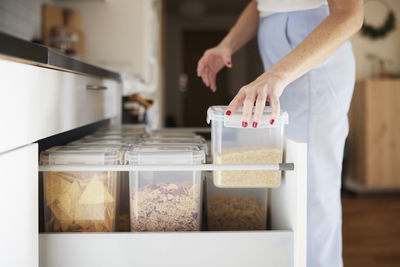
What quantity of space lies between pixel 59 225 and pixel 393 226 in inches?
106

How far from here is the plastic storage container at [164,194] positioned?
2.75ft

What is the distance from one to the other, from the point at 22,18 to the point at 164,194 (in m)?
1.62

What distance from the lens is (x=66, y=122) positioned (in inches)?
35.8

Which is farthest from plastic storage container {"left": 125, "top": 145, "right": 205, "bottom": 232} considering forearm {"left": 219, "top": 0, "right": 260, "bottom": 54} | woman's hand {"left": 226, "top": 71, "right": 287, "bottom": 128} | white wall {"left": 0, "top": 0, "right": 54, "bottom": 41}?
white wall {"left": 0, "top": 0, "right": 54, "bottom": 41}

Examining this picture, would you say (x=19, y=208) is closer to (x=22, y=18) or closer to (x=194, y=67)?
(x=22, y=18)

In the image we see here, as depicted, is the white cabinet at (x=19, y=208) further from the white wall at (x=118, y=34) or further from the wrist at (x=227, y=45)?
the white wall at (x=118, y=34)

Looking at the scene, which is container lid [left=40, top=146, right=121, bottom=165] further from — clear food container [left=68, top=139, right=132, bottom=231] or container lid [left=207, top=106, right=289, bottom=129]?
container lid [left=207, top=106, right=289, bottom=129]

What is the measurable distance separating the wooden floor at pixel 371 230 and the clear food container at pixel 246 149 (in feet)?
5.54

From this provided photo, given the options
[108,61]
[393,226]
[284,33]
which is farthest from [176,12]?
[284,33]

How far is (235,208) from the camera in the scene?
919 millimetres

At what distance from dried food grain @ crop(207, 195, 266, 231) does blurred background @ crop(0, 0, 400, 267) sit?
1062mm

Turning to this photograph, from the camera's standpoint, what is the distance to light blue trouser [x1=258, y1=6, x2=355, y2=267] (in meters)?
1.02

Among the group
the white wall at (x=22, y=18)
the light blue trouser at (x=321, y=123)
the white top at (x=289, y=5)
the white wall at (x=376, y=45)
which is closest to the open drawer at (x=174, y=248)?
the light blue trouser at (x=321, y=123)

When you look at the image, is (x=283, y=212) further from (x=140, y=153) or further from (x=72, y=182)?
(x=72, y=182)
